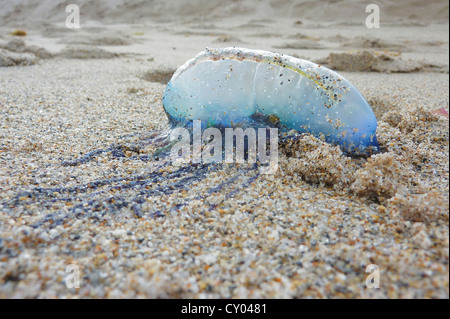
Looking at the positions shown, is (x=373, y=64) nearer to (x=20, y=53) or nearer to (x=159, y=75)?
(x=159, y=75)

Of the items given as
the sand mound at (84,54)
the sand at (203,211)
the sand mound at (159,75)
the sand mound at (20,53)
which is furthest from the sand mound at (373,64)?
the sand mound at (20,53)

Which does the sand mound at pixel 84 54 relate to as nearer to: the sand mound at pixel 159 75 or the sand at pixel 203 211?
the sand mound at pixel 159 75

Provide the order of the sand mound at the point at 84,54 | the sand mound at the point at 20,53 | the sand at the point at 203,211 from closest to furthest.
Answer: the sand at the point at 203,211, the sand mound at the point at 20,53, the sand mound at the point at 84,54

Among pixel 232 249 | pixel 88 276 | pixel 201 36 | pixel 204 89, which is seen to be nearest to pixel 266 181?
pixel 232 249

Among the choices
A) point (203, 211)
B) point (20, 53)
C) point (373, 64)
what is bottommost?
point (203, 211)

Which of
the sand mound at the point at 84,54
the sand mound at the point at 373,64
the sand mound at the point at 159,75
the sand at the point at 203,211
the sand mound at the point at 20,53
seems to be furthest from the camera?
the sand mound at the point at 84,54

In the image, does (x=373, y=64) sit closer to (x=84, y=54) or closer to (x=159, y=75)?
(x=159, y=75)

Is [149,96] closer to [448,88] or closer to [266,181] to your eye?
[266,181]

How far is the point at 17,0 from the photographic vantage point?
49.3ft

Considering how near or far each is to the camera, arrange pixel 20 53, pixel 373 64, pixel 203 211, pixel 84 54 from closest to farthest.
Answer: pixel 203 211, pixel 373 64, pixel 20 53, pixel 84 54

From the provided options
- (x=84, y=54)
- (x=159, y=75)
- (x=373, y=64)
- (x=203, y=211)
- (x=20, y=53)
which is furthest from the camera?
(x=84, y=54)

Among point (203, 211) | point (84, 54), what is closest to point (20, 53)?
point (84, 54)

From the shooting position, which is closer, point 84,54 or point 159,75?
point 159,75

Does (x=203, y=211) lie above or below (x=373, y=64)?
below
